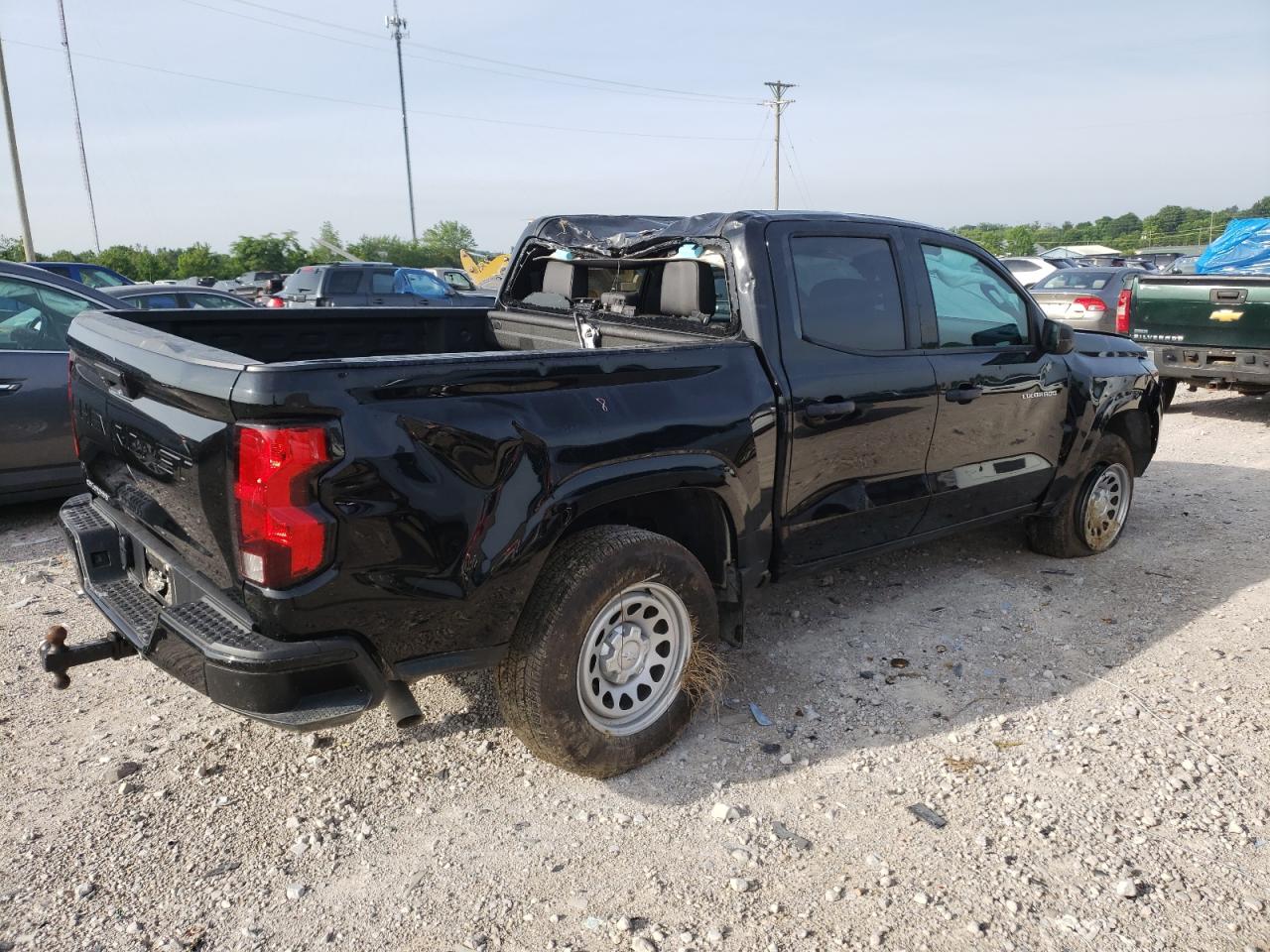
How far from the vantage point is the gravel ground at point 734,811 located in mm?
2572

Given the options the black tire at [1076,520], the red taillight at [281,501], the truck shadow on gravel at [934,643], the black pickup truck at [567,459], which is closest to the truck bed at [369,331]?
the black pickup truck at [567,459]

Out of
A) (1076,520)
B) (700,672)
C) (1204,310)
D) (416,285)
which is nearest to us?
(700,672)

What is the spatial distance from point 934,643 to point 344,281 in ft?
47.5

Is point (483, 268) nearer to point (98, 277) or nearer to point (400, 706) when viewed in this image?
point (98, 277)

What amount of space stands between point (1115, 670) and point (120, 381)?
4034 millimetres

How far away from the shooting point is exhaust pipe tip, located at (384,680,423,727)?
275 centimetres

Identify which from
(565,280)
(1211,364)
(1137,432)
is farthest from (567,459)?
(1211,364)

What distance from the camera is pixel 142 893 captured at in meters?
2.65

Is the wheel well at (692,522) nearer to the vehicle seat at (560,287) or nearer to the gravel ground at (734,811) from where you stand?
the gravel ground at (734,811)

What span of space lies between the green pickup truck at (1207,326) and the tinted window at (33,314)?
8926 mm

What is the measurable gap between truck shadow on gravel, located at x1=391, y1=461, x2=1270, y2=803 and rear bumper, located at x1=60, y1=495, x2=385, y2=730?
37.9 inches

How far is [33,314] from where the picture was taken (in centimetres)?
571

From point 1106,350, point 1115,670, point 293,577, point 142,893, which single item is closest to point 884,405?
point 1115,670

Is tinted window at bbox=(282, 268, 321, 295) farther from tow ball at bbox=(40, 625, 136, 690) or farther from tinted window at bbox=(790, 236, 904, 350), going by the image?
tow ball at bbox=(40, 625, 136, 690)
